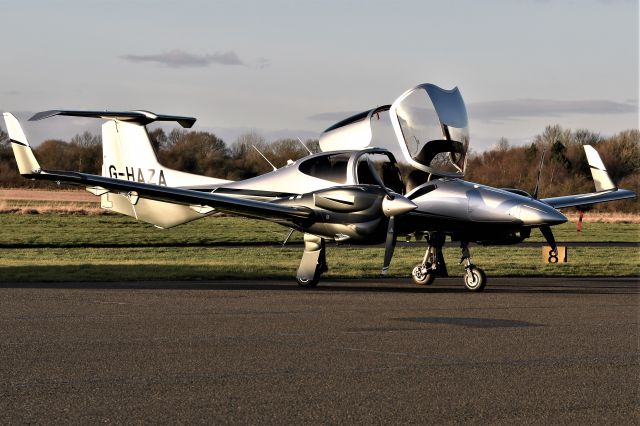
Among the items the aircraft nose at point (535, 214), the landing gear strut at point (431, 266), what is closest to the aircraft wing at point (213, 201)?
the landing gear strut at point (431, 266)

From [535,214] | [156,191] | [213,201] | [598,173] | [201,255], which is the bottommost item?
[201,255]

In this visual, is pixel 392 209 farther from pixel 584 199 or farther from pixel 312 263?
pixel 584 199

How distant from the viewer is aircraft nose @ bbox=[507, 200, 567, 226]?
1798cm

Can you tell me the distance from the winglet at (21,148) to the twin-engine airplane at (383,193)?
2cm

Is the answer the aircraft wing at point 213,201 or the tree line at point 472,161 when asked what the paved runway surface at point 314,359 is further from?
the tree line at point 472,161

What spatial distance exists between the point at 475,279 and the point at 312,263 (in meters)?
3.13

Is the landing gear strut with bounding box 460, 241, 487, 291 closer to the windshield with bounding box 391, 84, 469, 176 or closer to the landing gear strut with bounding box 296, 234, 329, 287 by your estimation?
the windshield with bounding box 391, 84, 469, 176

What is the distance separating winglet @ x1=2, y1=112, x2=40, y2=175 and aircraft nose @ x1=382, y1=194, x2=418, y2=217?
6357mm

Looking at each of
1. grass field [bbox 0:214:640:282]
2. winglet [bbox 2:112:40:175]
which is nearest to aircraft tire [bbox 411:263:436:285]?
grass field [bbox 0:214:640:282]

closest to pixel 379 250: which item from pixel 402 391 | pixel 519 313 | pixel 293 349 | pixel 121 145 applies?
pixel 121 145

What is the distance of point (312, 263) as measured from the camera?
63.8ft

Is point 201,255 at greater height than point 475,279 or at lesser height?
lesser

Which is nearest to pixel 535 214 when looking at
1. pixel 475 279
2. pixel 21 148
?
pixel 475 279

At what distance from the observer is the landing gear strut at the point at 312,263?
1938cm
